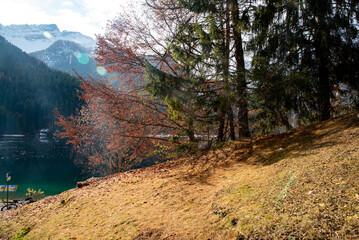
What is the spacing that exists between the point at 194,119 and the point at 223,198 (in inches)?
149

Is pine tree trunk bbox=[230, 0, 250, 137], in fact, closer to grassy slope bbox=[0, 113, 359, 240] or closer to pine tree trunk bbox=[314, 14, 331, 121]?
grassy slope bbox=[0, 113, 359, 240]

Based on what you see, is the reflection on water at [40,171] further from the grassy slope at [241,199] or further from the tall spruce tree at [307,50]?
the tall spruce tree at [307,50]

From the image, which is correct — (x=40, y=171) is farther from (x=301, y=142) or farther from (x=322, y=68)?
(x=322, y=68)

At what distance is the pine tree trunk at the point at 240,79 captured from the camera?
21.7 ft

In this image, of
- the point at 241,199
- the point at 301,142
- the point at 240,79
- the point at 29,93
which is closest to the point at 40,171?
the point at 240,79

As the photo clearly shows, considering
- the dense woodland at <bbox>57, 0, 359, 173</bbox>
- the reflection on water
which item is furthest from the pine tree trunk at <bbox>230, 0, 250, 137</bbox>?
the reflection on water

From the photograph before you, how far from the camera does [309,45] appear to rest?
20.7 feet

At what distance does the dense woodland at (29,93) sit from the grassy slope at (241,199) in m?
103

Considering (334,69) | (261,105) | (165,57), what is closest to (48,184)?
Result: (165,57)

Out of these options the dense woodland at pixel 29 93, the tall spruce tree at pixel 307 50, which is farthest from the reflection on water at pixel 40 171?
the dense woodland at pixel 29 93

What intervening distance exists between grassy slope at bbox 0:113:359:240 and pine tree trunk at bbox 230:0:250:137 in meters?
0.74

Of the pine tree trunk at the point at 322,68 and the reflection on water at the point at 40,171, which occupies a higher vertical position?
the pine tree trunk at the point at 322,68

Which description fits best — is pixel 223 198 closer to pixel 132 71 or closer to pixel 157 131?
pixel 157 131

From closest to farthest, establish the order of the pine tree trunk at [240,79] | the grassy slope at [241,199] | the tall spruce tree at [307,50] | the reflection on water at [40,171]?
the grassy slope at [241,199], the tall spruce tree at [307,50], the pine tree trunk at [240,79], the reflection on water at [40,171]
